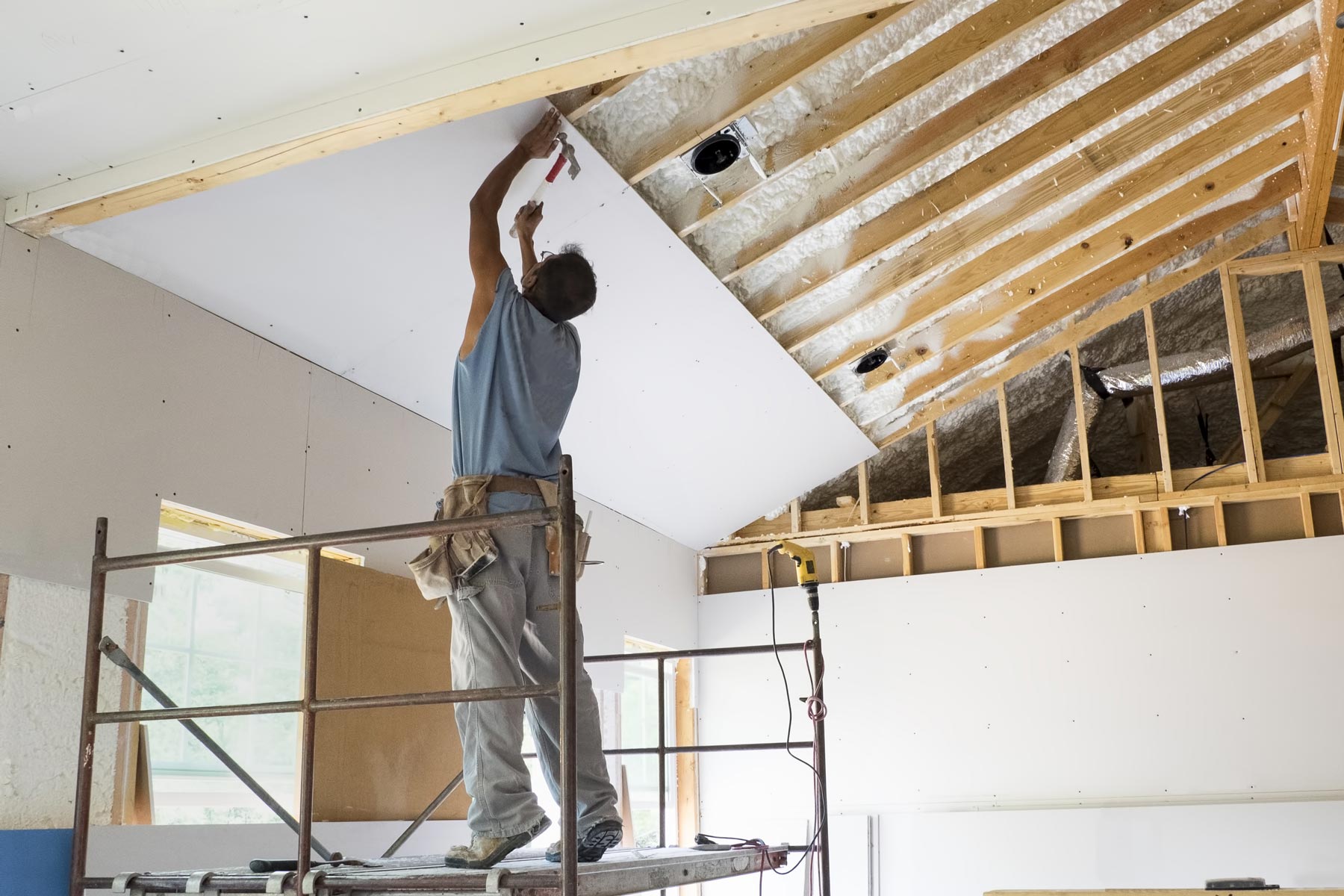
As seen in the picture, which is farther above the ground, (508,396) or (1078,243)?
(1078,243)

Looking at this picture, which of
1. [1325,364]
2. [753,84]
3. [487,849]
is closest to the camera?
[487,849]

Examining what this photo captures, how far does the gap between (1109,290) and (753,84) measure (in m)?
3.19

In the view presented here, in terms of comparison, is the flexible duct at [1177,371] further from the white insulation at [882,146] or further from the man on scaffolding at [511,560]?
the man on scaffolding at [511,560]

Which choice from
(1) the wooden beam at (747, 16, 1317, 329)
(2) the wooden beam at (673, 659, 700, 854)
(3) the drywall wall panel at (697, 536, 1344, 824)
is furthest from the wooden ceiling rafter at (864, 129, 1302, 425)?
(2) the wooden beam at (673, 659, 700, 854)

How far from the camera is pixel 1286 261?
621 cm

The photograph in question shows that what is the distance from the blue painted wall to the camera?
8.54 feet

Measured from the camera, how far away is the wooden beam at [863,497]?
6.71 meters

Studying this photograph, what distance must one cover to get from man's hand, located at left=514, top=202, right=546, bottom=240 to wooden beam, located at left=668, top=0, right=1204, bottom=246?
4.29 feet

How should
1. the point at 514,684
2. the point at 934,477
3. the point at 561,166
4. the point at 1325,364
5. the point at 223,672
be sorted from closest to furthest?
the point at 514,684 → the point at 561,166 → the point at 223,672 → the point at 1325,364 → the point at 934,477

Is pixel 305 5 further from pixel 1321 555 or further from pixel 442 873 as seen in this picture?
pixel 1321 555

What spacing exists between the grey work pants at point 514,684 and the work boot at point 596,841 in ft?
0.06

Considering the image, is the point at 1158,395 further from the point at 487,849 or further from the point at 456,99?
the point at 487,849

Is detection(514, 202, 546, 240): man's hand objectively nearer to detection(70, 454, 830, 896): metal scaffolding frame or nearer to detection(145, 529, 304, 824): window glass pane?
detection(70, 454, 830, 896): metal scaffolding frame

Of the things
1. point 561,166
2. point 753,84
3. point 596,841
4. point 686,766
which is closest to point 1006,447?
point 686,766
